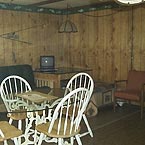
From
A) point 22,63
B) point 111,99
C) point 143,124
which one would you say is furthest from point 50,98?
point 22,63

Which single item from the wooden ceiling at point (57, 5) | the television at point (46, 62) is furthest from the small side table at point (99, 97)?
the wooden ceiling at point (57, 5)

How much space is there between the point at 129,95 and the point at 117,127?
30.9 inches

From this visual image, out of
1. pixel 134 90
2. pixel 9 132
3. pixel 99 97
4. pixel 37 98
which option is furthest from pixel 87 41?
pixel 9 132

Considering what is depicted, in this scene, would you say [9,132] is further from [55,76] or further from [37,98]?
[55,76]

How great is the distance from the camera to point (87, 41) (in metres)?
6.04

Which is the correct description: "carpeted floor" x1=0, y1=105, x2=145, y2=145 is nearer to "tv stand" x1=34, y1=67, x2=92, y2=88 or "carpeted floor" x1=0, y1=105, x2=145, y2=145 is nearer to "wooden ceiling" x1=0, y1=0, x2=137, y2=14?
"tv stand" x1=34, y1=67, x2=92, y2=88

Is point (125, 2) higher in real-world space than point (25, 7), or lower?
lower

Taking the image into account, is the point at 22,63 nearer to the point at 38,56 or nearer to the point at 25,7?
the point at 38,56

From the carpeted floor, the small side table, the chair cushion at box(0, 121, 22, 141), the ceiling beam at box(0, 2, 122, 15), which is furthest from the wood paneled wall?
the chair cushion at box(0, 121, 22, 141)

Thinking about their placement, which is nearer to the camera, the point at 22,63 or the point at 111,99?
the point at 111,99

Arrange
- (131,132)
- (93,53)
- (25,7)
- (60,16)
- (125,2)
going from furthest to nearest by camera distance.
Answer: (60,16) → (93,53) → (25,7) → (131,132) → (125,2)

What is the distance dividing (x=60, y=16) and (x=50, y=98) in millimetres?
3894

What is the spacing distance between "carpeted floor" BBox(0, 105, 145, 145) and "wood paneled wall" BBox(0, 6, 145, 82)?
40.9 inches

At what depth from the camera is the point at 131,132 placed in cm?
370
